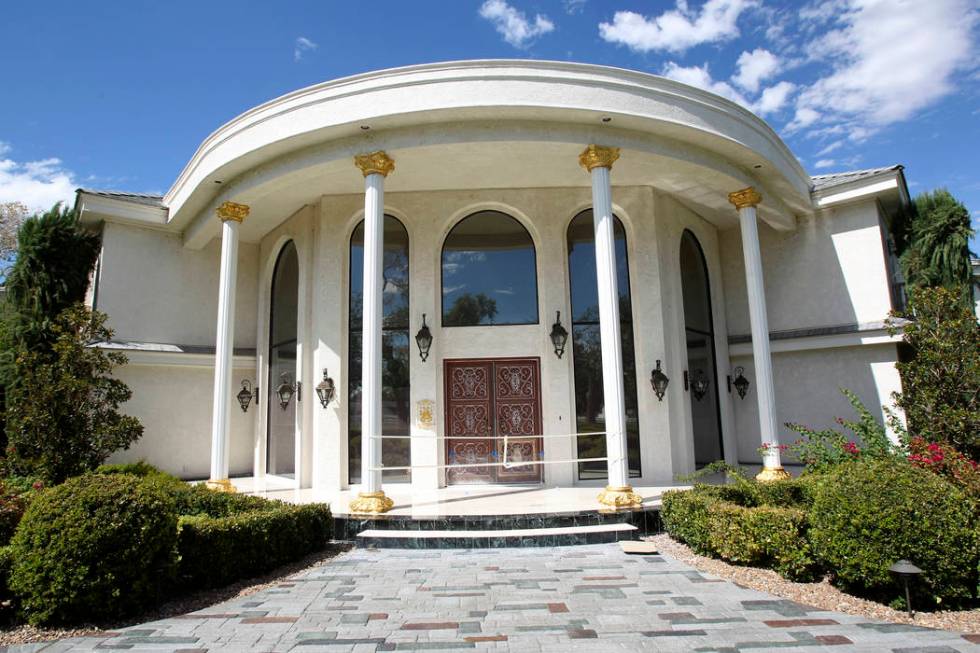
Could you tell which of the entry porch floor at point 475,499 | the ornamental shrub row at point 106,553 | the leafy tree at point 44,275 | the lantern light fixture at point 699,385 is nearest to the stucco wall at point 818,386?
the lantern light fixture at point 699,385

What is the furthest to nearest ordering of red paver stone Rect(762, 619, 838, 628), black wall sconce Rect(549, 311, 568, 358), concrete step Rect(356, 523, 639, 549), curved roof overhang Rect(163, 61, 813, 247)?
black wall sconce Rect(549, 311, 568, 358), curved roof overhang Rect(163, 61, 813, 247), concrete step Rect(356, 523, 639, 549), red paver stone Rect(762, 619, 838, 628)

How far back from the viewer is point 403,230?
1247 cm

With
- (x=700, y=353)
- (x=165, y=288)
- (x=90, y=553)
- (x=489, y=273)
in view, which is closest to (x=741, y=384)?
(x=700, y=353)

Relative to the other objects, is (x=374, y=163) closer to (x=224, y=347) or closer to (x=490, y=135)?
(x=490, y=135)

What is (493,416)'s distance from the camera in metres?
11.9

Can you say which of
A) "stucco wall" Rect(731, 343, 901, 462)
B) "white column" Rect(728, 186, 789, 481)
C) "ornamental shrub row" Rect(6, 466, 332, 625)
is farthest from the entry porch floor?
"stucco wall" Rect(731, 343, 901, 462)

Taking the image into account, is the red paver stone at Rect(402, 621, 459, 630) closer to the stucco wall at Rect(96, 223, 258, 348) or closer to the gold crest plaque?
the gold crest plaque

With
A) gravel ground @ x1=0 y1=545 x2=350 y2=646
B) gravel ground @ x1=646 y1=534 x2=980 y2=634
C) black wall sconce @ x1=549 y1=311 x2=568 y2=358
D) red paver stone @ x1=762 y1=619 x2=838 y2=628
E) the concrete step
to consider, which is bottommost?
gravel ground @ x1=646 y1=534 x2=980 y2=634

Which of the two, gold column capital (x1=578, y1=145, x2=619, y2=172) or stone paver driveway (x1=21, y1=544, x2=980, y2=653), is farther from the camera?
gold column capital (x1=578, y1=145, x2=619, y2=172)

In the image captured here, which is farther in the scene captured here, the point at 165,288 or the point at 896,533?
the point at 165,288

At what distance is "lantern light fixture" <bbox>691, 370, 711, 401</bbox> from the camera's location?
13188 mm

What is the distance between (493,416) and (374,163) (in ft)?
17.8

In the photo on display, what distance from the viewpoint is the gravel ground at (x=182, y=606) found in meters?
5.07

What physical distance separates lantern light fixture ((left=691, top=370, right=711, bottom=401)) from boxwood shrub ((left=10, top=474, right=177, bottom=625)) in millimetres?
10772
